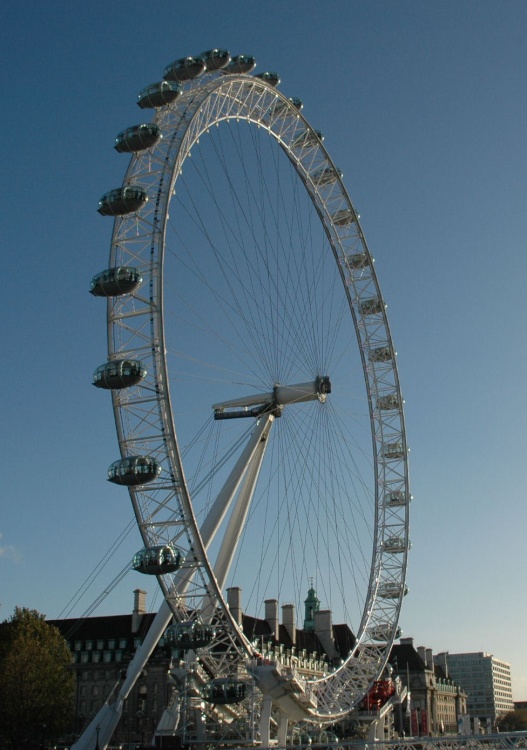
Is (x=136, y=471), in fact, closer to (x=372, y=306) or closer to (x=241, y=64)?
(x=241, y=64)

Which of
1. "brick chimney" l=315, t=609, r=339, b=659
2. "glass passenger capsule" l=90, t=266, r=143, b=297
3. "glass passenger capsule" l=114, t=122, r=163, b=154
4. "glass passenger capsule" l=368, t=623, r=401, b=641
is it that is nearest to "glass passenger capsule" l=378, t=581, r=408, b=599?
"glass passenger capsule" l=368, t=623, r=401, b=641

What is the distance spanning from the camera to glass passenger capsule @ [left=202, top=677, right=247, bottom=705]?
129ft

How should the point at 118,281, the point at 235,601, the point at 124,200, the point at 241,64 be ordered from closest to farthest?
the point at 118,281, the point at 124,200, the point at 241,64, the point at 235,601

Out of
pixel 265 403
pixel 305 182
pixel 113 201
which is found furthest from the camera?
pixel 305 182

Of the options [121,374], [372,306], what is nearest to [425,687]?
[372,306]

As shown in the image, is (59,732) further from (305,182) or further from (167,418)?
(305,182)

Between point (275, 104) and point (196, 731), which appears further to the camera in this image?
point (275, 104)

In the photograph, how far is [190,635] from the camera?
36062 millimetres

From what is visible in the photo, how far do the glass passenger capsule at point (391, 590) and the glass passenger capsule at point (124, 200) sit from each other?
32.8 m

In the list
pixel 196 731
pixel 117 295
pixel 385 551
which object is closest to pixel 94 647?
pixel 385 551

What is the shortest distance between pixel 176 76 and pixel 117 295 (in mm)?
12928

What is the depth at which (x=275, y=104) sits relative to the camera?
2040 inches

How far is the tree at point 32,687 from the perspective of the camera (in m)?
60.2

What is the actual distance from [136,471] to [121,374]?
411cm
